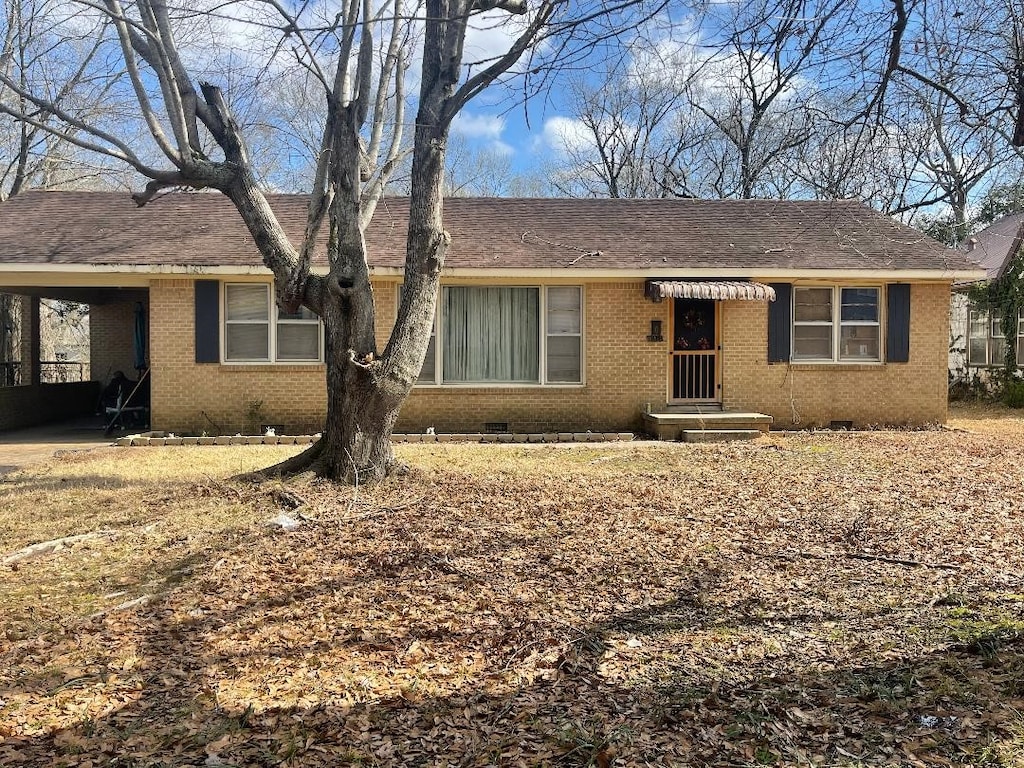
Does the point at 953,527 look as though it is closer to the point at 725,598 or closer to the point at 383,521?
the point at 725,598

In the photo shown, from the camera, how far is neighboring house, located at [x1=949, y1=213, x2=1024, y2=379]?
61.1ft

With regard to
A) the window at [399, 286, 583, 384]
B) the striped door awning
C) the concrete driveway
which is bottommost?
the concrete driveway

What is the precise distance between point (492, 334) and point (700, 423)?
391cm

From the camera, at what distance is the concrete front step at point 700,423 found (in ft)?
42.2

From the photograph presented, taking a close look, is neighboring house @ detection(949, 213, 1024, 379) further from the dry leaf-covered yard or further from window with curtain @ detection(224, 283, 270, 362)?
window with curtain @ detection(224, 283, 270, 362)

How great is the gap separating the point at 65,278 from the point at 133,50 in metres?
6.06

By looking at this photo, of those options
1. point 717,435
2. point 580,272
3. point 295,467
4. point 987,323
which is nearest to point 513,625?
point 295,467

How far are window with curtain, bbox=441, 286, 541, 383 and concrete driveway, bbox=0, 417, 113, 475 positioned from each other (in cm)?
600

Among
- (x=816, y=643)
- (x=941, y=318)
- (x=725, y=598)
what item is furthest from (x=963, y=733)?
(x=941, y=318)

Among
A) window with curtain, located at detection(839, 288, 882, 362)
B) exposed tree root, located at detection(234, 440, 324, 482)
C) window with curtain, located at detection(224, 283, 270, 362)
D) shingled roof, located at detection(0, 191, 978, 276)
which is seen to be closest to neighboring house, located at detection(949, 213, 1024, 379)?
shingled roof, located at detection(0, 191, 978, 276)

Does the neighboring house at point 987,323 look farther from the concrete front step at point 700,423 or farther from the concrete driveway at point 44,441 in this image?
the concrete driveway at point 44,441

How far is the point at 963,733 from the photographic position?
318 cm

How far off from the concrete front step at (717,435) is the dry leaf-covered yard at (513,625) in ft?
14.5

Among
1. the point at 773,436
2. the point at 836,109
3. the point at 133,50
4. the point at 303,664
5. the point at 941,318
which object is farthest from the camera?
the point at 941,318
